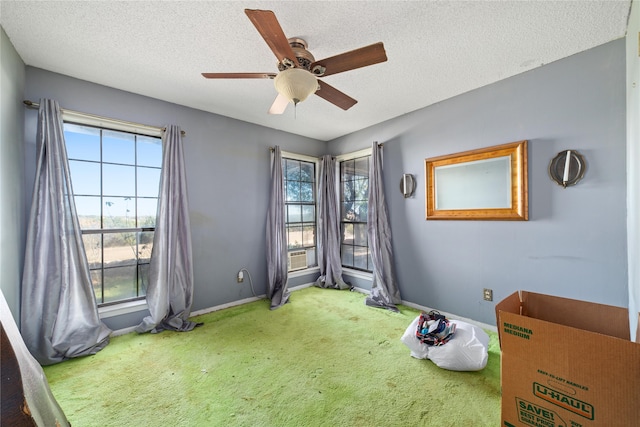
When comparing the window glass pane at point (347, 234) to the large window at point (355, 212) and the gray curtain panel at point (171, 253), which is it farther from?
the gray curtain panel at point (171, 253)

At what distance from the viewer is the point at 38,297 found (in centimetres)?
200

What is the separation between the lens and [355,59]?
1518 millimetres

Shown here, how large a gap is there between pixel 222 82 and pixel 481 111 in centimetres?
264

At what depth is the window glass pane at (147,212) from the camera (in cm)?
270

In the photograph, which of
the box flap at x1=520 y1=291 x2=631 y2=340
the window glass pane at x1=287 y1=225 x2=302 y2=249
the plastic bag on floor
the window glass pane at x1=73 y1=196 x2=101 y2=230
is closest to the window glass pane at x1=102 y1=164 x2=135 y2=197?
the window glass pane at x1=73 y1=196 x2=101 y2=230

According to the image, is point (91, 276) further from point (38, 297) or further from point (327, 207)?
point (327, 207)

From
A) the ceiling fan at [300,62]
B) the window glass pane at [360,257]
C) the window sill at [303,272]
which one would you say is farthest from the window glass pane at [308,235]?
the ceiling fan at [300,62]

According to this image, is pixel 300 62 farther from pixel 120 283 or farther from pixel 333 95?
pixel 120 283

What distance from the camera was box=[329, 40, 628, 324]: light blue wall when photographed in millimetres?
1874

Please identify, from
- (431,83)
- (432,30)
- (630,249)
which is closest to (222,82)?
(432,30)

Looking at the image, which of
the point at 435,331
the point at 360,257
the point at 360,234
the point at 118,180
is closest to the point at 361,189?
the point at 360,234

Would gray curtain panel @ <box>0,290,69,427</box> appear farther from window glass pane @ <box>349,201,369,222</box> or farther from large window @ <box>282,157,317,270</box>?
window glass pane @ <box>349,201,369,222</box>

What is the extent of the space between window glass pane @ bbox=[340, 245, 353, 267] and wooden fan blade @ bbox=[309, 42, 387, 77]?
292cm

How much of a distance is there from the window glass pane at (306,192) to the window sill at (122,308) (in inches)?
99.3
